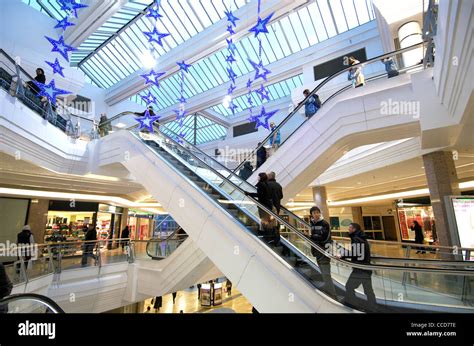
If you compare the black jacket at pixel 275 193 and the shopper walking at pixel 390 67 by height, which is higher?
the shopper walking at pixel 390 67

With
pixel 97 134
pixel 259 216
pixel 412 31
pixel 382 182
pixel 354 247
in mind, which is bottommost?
pixel 354 247

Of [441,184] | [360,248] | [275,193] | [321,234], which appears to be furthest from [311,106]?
[360,248]

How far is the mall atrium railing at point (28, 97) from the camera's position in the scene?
6.47 metres

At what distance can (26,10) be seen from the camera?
47.5ft

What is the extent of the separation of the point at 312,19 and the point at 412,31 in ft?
24.3

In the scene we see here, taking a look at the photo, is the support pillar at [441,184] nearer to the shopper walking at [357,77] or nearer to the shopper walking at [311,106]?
the shopper walking at [357,77]

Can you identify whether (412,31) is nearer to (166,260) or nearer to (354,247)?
(354,247)

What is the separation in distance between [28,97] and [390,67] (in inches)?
378

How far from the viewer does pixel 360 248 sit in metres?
4.01

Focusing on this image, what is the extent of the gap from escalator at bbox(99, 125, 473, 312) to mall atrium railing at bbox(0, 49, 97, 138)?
146 inches

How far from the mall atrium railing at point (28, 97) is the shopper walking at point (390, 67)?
9.23 metres

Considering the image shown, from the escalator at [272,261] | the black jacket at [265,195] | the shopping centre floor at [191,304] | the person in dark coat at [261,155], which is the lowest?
the shopping centre floor at [191,304]

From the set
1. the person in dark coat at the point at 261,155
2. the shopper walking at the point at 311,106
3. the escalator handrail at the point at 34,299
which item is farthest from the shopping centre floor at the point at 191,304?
the escalator handrail at the point at 34,299
